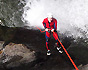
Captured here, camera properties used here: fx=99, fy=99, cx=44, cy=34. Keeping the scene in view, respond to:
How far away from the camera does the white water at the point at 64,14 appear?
6.56 metres

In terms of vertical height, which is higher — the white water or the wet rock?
the white water

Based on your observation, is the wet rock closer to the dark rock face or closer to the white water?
the dark rock face

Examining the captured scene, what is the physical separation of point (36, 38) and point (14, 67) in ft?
6.36

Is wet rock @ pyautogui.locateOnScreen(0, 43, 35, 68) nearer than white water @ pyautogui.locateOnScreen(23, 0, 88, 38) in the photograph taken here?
Yes

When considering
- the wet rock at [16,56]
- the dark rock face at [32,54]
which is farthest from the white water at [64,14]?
the wet rock at [16,56]

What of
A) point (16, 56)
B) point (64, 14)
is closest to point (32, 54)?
point (16, 56)

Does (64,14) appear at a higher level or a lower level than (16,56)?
higher

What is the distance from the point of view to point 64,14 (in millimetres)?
7801

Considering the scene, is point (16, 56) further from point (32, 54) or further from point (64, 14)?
point (64, 14)

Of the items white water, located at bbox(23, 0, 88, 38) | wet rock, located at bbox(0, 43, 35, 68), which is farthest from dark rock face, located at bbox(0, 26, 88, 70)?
white water, located at bbox(23, 0, 88, 38)

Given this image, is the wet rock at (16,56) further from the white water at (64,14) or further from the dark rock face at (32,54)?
the white water at (64,14)

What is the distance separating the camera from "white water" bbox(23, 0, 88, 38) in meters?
6.56

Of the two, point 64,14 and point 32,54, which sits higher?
point 64,14

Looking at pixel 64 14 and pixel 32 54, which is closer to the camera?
pixel 32 54
